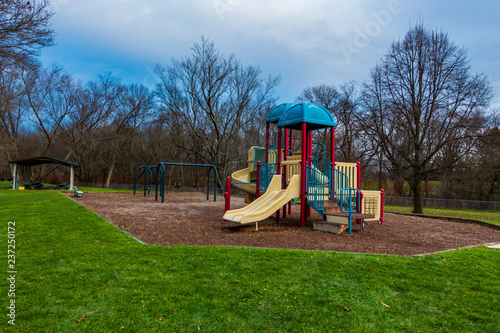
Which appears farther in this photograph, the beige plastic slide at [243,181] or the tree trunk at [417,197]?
the tree trunk at [417,197]

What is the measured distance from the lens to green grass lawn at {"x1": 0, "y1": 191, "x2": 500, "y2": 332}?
313cm

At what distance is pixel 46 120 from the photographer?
118 feet

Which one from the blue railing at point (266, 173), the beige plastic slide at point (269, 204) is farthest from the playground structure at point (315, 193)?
the blue railing at point (266, 173)

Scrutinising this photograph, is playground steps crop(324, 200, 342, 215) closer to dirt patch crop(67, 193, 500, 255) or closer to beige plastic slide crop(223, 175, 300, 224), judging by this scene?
dirt patch crop(67, 193, 500, 255)

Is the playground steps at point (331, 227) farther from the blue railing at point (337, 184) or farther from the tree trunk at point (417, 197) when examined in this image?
the tree trunk at point (417, 197)

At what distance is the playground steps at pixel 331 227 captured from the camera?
8.10 meters

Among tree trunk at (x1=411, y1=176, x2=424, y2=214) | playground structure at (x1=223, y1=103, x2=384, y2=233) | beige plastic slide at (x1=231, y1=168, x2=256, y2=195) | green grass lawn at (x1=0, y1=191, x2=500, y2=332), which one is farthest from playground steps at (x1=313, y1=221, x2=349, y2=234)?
tree trunk at (x1=411, y1=176, x2=424, y2=214)

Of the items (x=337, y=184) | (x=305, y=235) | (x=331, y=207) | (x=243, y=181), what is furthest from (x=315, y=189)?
(x=243, y=181)

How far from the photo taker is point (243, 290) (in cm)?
382

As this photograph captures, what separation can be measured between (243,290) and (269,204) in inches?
205

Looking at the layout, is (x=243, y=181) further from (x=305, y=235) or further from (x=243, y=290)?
(x=243, y=290)

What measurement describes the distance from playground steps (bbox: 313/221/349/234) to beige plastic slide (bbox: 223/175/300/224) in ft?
3.45

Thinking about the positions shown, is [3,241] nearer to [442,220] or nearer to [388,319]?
[388,319]

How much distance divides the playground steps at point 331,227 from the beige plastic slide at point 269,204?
105 centimetres
